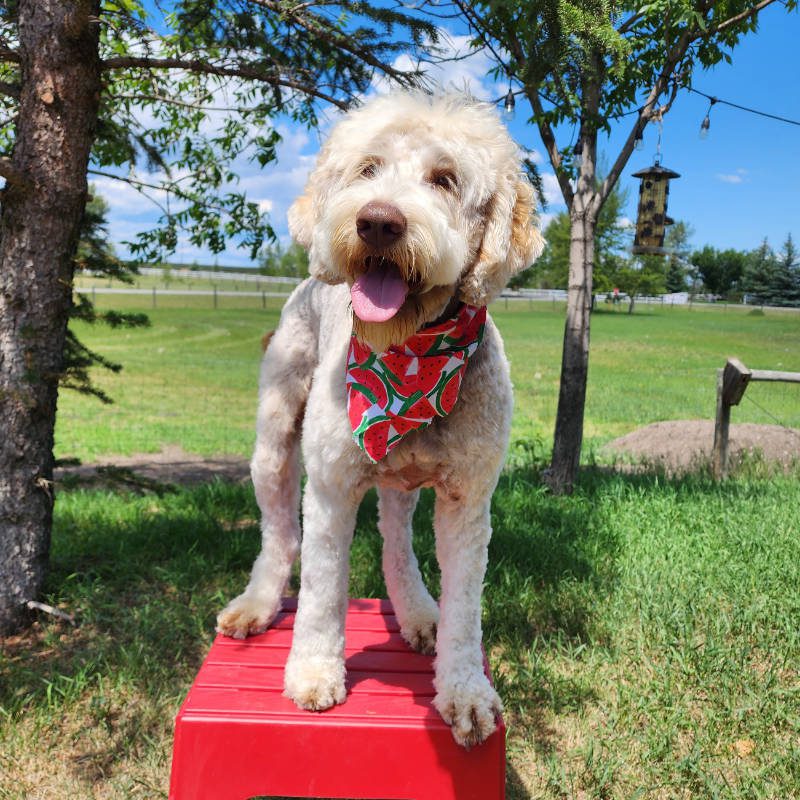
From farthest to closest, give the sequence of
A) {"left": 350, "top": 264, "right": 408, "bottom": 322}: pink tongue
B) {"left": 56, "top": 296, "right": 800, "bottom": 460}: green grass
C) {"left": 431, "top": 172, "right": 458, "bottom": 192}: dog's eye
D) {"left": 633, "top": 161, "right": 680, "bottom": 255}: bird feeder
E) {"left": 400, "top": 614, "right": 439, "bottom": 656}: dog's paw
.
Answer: {"left": 56, "top": 296, "right": 800, "bottom": 460}: green grass, {"left": 633, "top": 161, "right": 680, "bottom": 255}: bird feeder, {"left": 400, "top": 614, "right": 439, "bottom": 656}: dog's paw, {"left": 431, "top": 172, "right": 458, "bottom": 192}: dog's eye, {"left": 350, "top": 264, "right": 408, "bottom": 322}: pink tongue

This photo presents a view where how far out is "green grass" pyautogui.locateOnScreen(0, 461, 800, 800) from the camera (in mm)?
2631

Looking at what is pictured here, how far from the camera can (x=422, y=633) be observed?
2754mm

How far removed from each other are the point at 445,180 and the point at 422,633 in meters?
1.69

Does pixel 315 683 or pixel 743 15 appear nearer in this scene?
pixel 315 683

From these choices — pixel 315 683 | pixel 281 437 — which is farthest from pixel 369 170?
pixel 315 683

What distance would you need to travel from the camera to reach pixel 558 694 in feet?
9.70

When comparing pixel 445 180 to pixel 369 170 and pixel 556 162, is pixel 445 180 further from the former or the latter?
pixel 556 162

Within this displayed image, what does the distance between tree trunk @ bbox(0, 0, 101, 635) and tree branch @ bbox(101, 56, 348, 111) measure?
0.50ft

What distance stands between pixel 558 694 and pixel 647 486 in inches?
103

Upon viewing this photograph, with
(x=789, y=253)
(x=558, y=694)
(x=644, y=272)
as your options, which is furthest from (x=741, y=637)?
(x=644, y=272)

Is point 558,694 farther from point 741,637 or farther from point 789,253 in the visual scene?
point 789,253

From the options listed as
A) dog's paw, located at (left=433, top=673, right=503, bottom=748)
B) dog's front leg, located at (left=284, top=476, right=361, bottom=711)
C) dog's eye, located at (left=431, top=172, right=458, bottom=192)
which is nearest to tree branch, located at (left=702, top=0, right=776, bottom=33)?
dog's eye, located at (left=431, top=172, right=458, bottom=192)

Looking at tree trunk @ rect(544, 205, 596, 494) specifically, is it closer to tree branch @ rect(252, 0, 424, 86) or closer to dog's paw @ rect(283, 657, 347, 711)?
tree branch @ rect(252, 0, 424, 86)

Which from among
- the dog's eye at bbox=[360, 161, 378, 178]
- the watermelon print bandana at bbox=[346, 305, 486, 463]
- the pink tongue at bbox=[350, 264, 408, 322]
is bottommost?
the watermelon print bandana at bbox=[346, 305, 486, 463]
